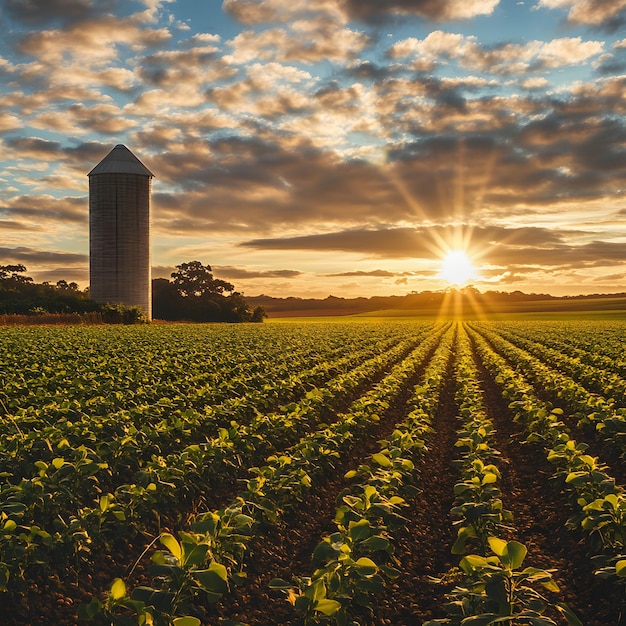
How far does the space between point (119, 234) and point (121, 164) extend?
771 cm

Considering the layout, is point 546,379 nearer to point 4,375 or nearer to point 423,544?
point 423,544

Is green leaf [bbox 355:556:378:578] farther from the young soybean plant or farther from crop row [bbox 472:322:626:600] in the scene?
crop row [bbox 472:322:626:600]

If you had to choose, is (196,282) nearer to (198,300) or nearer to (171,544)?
(198,300)

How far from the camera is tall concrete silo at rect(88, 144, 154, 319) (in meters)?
56.9

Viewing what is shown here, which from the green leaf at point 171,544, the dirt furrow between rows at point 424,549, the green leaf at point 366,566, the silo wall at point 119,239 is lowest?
the dirt furrow between rows at point 424,549

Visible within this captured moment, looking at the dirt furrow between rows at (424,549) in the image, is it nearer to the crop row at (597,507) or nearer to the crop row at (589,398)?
the crop row at (597,507)

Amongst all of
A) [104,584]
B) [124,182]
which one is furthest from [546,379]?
[124,182]

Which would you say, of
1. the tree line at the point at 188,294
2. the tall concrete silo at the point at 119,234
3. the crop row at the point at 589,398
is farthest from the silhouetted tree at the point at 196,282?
the crop row at the point at 589,398

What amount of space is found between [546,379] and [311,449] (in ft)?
36.7

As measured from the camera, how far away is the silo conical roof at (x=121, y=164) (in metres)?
58.7

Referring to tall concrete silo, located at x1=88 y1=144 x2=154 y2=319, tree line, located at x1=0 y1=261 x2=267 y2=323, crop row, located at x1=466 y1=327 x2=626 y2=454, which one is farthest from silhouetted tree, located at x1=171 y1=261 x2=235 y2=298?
crop row, located at x1=466 y1=327 x2=626 y2=454

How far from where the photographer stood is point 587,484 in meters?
6.47

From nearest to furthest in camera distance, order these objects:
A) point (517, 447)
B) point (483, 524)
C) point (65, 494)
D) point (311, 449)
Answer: point (483, 524)
point (65, 494)
point (311, 449)
point (517, 447)

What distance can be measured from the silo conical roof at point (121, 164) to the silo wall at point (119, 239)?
47cm
